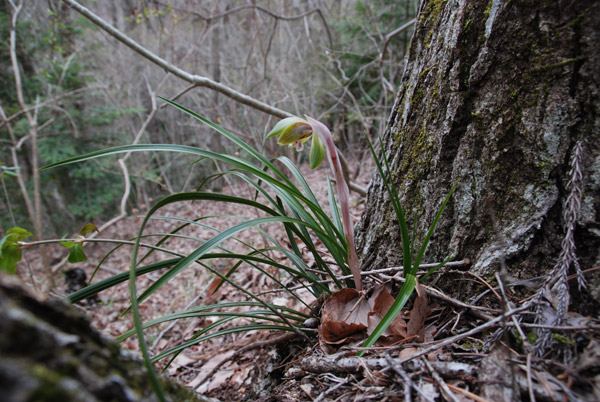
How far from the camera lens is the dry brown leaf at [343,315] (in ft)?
3.36

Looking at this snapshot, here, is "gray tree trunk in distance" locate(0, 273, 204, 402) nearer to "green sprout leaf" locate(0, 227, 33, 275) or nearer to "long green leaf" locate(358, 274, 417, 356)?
"long green leaf" locate(358, 274, 417, 356)

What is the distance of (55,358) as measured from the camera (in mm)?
335

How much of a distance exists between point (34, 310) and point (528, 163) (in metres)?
1.15

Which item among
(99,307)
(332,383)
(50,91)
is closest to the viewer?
(332,383)

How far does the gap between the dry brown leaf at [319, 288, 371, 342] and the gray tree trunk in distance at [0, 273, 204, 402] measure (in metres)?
0.67

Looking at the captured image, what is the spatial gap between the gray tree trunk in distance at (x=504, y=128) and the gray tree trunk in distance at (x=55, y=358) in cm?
88

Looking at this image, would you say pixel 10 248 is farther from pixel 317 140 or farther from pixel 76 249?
pixel 317 140

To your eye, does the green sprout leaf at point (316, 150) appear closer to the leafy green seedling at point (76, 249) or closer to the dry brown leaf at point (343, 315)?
the dry brown leaf at point (343, 315)

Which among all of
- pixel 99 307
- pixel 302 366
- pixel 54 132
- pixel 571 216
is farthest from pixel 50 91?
pixel 571 216

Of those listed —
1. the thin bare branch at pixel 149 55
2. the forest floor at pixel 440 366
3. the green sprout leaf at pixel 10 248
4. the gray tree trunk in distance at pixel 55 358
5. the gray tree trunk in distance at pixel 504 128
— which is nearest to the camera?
the gray tree trunk in distance at pixel 55 358

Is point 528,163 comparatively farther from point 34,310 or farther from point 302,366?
point 34,310

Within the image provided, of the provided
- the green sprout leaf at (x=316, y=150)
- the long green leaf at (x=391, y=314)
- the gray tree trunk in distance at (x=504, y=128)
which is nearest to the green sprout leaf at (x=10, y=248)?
the green sprout leaf at (x=316, y=150)

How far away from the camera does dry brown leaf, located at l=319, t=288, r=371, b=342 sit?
1024 mm

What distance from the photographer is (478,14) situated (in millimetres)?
940
